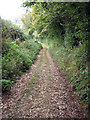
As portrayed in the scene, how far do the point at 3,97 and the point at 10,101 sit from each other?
414 millimetres

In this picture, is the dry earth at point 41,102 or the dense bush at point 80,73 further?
the dense bush at point 80,73

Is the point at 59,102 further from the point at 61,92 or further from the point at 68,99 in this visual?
the point at 61,92

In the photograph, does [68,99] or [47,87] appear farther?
[47,87]

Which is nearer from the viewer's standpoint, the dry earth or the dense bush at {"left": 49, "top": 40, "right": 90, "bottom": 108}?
the dry earth

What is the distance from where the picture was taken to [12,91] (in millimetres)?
4867

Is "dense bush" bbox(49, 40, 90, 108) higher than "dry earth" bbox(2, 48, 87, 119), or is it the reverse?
"dense bush" bbox(49, 40, 90, 108)

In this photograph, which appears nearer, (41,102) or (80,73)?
(41,102)

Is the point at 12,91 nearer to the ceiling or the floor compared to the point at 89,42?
nearer to the floor

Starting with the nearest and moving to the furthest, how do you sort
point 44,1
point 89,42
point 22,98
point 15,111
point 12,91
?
point 15,111 → point 89,42 → point 22,98 → point 12,91 → point 44,1

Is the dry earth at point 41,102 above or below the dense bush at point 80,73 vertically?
below

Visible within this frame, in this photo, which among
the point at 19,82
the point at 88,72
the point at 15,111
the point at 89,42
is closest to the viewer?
the point at 15,111

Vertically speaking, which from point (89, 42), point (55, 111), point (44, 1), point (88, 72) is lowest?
point (55, 111)

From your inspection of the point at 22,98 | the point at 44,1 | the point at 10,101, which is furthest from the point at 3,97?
the point at 44,1

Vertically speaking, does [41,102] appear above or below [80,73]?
below
